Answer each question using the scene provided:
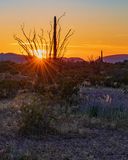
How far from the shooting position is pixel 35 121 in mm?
13477

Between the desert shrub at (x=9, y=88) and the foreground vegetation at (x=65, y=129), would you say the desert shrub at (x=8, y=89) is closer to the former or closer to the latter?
the desert shrub at (x=9, y=88)

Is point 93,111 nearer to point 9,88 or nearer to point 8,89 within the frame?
point 8,89

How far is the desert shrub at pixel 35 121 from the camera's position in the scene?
1325 cm

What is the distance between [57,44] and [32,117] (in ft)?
71.7

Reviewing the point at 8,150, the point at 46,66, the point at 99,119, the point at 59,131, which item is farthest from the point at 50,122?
the point at 46,66

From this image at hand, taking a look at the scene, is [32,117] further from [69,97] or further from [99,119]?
[69,97]

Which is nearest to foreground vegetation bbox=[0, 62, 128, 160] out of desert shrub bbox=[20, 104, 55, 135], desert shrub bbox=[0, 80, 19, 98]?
desert shrub bbox=[20, 104, 55, 135]

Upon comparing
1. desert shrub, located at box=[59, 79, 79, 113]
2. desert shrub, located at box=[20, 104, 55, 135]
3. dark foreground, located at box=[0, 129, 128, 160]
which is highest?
desert shrub, located at box=[59, 79, 79, 113]

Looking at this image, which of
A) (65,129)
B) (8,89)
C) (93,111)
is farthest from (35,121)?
(8,89)

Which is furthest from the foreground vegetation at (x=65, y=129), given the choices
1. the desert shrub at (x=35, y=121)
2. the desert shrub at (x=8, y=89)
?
the desert shrub at (x=8, y=89)

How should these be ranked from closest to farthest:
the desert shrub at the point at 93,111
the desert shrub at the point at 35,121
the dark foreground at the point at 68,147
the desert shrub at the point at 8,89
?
the dark foreground at the point at 68,147 → the desert shrub at the point at 35,121 → the desert shrub at the point at 93,111 → the desert shrub at the point at 8,89

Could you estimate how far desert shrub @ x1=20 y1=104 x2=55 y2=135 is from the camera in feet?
43.5

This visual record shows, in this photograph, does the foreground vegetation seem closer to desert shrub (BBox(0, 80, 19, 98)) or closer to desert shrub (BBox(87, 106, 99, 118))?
desert shrub (BBox(87, 106, 99, 118))

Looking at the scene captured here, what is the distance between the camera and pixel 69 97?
62.6 ft
